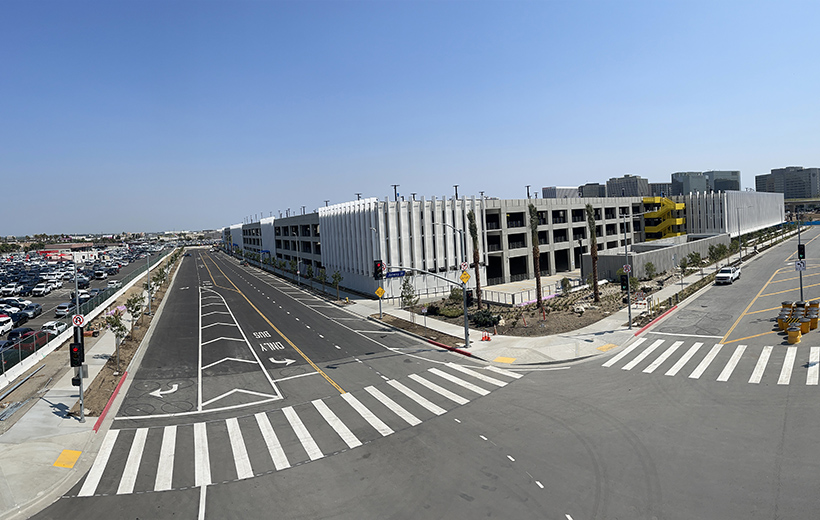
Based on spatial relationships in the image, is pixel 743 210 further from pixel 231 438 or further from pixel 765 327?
pixel 231 438

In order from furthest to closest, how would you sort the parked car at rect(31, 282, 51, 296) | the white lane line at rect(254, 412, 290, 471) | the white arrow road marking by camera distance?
the parked car at rect(31, 282, 51, 296) < the white arrow road marking < the white lane line at rect(254, 412, 290, 471)

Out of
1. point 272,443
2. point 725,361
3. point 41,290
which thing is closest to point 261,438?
point 272,443

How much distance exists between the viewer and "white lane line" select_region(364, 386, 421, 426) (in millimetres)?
18438

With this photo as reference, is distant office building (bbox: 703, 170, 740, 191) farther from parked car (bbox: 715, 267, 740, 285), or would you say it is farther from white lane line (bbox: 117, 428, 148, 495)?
white lane line (bbox: 117, 428, 148, 495)

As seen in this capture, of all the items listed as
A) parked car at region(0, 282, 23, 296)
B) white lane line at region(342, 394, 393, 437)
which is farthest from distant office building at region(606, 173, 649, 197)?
parked car at region(0, 282, 23, 296)

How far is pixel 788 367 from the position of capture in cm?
2170

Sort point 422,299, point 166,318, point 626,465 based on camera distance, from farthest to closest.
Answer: point 422,299 → point 166,318 → point 626,465

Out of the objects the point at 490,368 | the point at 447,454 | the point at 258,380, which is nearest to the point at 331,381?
the point at 258,380

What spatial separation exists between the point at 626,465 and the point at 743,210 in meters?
109

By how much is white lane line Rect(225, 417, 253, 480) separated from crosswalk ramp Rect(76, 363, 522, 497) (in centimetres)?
3

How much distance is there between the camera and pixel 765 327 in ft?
96.5

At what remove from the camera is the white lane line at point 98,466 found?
47.3ft

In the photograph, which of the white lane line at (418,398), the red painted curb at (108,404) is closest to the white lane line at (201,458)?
the red painted curb at (108,404)

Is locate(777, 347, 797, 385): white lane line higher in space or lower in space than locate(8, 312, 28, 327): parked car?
lower
